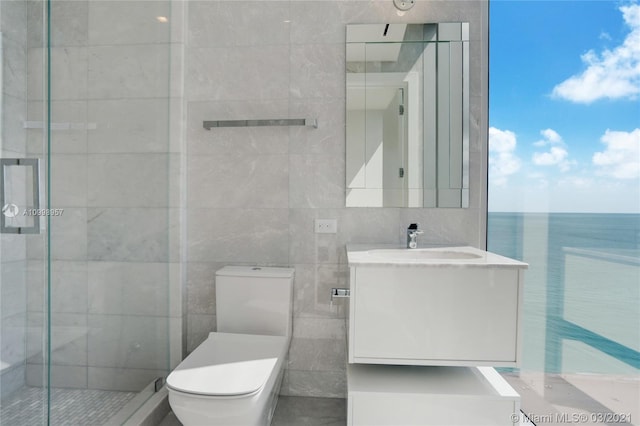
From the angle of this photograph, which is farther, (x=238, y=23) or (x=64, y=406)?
(x=238, y=23)

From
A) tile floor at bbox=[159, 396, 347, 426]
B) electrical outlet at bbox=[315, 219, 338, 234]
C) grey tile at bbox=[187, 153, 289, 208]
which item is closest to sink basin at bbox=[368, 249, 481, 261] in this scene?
electrical outlet at bbox=[315, 219, 338, 234]

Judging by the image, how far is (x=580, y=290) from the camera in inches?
56.9

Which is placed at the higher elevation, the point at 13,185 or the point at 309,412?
the point at 13,185

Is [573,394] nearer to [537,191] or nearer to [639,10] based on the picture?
[537,191]

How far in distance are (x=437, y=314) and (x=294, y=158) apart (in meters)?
1.11

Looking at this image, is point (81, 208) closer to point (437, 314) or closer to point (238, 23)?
point (238, 23)

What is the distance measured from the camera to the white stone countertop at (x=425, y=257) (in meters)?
1.52

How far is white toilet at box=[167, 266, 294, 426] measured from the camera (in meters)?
1.36

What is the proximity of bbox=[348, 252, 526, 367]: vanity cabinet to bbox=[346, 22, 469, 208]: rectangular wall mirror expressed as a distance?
2.10ft

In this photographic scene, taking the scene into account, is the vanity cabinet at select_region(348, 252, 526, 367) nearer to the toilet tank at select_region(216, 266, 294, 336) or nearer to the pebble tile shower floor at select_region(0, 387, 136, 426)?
the toilet tank at select_region(216, 266, 294, 336)

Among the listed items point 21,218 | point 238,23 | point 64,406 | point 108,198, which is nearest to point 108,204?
point 108,198

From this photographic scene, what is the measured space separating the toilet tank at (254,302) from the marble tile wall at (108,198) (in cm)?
35

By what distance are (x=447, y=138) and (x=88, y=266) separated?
1814mm

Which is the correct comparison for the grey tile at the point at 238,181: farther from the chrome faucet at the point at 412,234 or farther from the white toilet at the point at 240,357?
the chrome faucet at the point at 412,234
